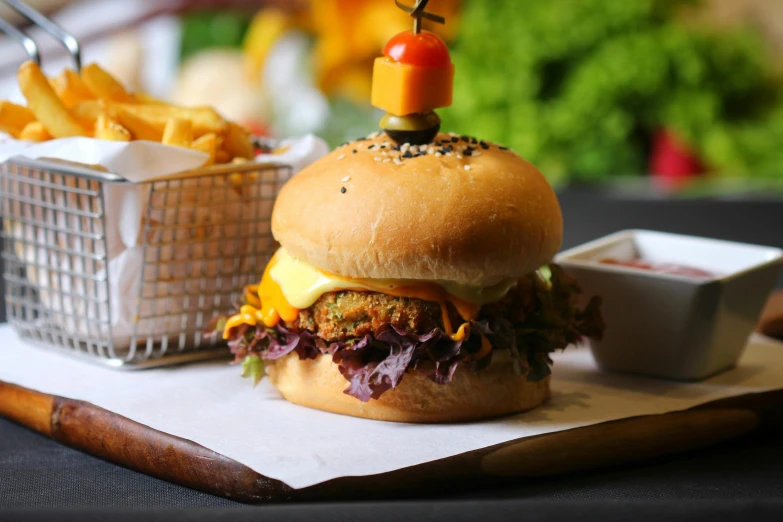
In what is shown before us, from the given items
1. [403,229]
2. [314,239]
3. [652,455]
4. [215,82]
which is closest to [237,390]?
[314,239]

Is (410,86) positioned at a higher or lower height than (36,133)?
higher

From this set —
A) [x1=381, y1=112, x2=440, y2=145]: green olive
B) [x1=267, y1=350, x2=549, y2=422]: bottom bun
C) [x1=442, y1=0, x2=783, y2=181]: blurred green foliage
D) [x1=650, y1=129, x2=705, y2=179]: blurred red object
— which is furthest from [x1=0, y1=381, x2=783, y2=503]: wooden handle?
[x1=650, y1=129, x2=705, y2=179]: blurred red object

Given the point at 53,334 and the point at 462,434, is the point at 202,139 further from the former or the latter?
the point at 462,434

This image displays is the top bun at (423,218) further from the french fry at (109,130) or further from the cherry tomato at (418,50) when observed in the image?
the french fry at (109,130)

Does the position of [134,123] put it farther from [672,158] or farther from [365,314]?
[672,158]

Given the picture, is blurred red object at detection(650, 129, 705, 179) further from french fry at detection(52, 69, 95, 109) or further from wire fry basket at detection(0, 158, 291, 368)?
french fry at detection(52, 69, 95, 109)

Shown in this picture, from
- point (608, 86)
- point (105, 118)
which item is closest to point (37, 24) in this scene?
point (105, 118)
